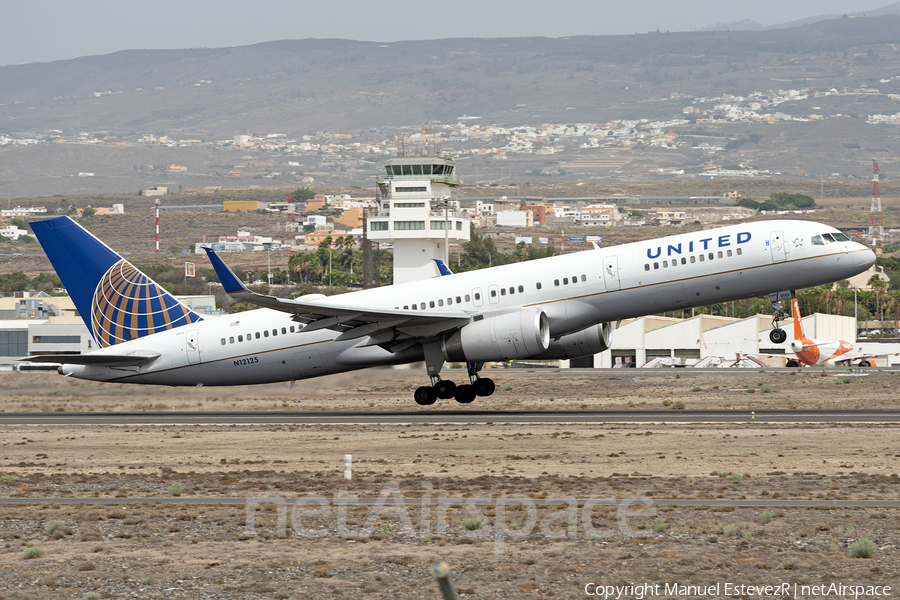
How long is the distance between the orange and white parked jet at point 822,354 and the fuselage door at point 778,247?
42.9m

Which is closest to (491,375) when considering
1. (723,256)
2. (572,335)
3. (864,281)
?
(572,335)

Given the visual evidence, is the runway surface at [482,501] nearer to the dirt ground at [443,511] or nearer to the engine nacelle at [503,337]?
the dirt ground at [443,511]

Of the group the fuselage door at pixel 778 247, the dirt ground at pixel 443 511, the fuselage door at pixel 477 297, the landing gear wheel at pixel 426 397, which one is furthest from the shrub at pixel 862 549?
the landing gear wheel at pixel 426 397

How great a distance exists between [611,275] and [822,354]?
50.3m

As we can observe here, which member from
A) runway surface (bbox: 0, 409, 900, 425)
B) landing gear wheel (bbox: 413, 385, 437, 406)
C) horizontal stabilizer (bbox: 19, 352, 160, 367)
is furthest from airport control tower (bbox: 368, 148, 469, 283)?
landing gear wheel (bbox: 413, 385, 437, 406)

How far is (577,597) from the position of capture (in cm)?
1409

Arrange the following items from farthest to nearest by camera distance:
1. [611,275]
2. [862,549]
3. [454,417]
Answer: [454,417], [611,275], [862,549]

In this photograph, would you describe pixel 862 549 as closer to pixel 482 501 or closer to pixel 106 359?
pixel 482 501

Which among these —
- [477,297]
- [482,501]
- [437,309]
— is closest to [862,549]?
[482,501]

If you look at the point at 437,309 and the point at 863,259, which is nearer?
the point at 863,259

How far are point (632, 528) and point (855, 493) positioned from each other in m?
5.56

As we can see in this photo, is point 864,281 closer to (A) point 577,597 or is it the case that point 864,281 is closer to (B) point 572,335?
(B) point 572,335

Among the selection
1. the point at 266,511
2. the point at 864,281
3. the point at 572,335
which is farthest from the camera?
the point at 864,281

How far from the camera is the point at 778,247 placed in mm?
34062
